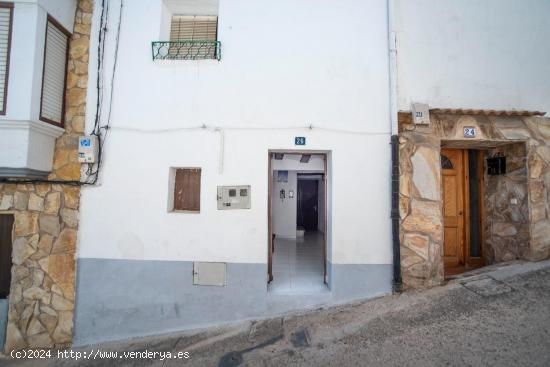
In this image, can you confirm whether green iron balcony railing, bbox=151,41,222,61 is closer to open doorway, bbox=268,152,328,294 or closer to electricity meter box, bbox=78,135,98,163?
electricity meter box, bbox=78,135,98,163

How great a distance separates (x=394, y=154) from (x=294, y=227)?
6023mm

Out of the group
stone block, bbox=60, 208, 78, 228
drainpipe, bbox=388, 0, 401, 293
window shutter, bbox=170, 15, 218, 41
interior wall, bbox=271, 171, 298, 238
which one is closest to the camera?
drainpipe, bbox=388, 0, 401, 293

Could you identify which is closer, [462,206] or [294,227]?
[462,206]

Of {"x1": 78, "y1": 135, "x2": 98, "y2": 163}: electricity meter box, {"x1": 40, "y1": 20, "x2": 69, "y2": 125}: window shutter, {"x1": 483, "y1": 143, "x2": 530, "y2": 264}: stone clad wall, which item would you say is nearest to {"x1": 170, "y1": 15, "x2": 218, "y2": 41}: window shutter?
{"x1": 40, "y1": 20, "x2": 69, "y2": 125}: window shutter

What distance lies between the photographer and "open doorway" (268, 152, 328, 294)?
4.35 meters

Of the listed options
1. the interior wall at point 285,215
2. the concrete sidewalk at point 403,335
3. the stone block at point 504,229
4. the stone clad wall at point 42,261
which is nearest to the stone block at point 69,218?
the stone clad wall at point 42,261

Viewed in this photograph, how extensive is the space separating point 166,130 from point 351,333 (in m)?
4.16

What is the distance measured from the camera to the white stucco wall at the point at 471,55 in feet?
13.7

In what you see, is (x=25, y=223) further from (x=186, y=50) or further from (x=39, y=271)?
(x=186, y=50)

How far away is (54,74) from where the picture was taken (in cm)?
405

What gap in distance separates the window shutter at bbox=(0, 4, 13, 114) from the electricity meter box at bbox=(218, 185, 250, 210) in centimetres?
343

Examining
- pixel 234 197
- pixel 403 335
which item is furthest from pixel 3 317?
pixel 403 335

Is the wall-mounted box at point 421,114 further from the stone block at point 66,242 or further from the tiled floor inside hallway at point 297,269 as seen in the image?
the stone block at point 66,242

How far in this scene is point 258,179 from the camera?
4.00m
